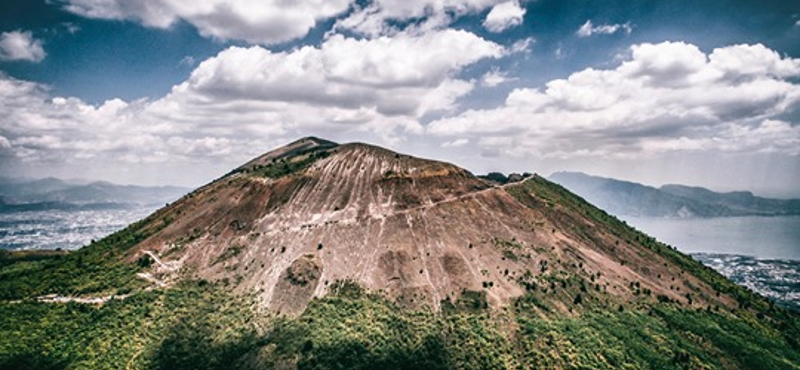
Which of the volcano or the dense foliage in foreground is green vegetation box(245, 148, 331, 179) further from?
the dense foliage in foreground

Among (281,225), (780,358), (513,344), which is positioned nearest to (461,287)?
(513,344)

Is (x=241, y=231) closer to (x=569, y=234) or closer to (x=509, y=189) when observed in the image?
(x=509, y=189)

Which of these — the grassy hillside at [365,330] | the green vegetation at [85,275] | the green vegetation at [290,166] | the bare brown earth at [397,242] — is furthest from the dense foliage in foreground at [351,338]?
the green vegetation at [290,166]

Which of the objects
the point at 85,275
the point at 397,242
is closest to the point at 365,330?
the point at 397,242

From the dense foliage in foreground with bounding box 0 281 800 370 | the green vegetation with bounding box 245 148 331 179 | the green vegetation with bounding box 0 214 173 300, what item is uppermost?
the green vegetation with bounding box 245 148 331 179

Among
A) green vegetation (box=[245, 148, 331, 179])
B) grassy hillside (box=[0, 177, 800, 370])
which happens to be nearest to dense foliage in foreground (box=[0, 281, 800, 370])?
grassy hillside (box=[0, 177, 800, 370])

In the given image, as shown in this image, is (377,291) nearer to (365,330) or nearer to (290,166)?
(365,330)
